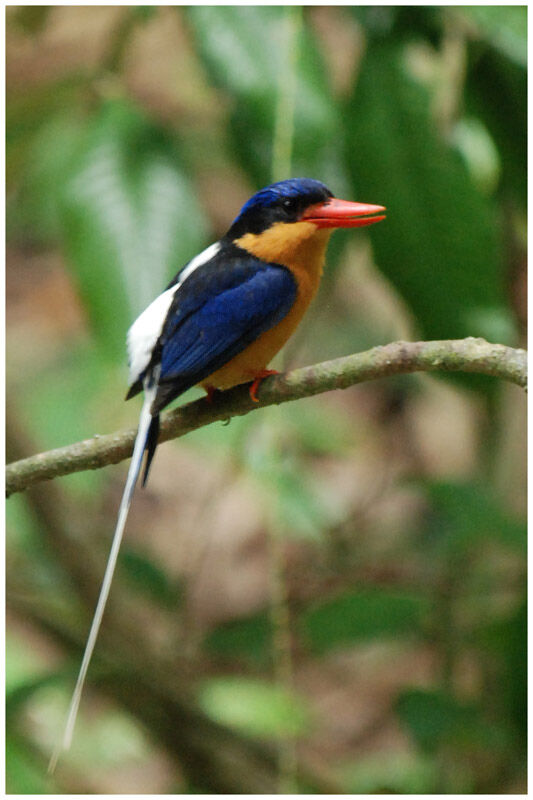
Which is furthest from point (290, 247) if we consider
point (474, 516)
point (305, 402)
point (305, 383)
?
point (305, 402)

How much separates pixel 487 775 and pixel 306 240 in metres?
1.19

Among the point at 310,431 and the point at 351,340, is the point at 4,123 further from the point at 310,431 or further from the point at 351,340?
the point at 310,431

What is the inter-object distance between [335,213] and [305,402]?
177 centimetres

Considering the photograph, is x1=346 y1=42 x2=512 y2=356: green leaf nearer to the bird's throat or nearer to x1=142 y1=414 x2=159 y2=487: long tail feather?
the bird's throat

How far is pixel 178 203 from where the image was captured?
4.26ft

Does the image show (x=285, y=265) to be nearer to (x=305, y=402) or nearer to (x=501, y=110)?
(x=501, y=110)

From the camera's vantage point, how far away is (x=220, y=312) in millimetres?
1168

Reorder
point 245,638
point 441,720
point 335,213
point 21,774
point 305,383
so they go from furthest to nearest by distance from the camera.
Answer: point 245,638 → point 441,720 → point 21,774 → point 335,213 → point 305,383

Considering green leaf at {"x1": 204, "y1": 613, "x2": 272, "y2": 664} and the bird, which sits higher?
the bird

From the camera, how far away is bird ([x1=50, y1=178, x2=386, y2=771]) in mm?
1126

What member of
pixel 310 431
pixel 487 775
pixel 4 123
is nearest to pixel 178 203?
pixel 4 123

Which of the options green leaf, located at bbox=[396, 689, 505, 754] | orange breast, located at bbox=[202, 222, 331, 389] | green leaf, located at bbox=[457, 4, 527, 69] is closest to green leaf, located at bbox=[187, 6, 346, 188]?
orange breast, located at bbox=[202, 222, 331, 389]

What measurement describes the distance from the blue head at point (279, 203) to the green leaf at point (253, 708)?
0.71m

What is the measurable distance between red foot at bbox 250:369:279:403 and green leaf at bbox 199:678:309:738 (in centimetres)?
54
